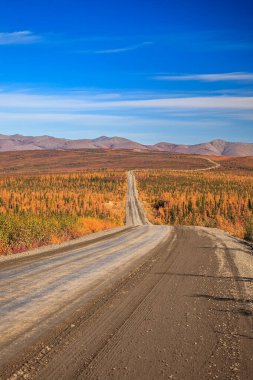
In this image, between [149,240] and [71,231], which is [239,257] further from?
[71,231]

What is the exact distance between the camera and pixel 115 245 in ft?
49.8

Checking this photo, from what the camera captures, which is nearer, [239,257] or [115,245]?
[239,257]

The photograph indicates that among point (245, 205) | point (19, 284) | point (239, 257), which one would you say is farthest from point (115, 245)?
point (245, 205)

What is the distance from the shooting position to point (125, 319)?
19.9ft

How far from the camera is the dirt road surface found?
4.41 m

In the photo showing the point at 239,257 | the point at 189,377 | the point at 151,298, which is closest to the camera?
the point at 189,377

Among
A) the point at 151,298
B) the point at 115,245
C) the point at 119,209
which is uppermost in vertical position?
the point at 151,298

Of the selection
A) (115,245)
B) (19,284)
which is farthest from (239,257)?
(19,284)

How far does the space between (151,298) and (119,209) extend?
118 feet

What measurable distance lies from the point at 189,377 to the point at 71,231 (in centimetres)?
1659

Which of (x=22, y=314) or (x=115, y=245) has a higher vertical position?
(x=22, y=314)

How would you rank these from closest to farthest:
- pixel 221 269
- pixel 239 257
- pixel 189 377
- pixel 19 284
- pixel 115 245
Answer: pixel 189 377 < pixel 19 284 < pixel 221 269 < pixel 239 257 < pixel 115 245

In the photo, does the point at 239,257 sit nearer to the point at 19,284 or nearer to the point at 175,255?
the point at 175,255

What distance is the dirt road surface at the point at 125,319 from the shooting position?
441 cm
